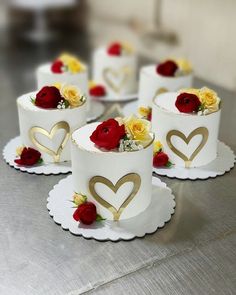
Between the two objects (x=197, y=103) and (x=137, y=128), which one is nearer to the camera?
(x=137, y=128)

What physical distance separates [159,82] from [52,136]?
0.34 metres

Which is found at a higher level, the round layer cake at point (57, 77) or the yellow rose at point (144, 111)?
the round layer cake at point (57, 77)

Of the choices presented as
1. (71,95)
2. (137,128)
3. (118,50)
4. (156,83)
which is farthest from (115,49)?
(137,128)

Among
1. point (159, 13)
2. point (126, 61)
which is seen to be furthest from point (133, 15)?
point (126, 61)

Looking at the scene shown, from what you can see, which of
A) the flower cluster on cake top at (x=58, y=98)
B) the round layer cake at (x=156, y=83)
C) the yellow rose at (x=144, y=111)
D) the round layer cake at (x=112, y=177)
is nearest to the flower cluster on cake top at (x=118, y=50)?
the round layer cake at (x=156, y=83)

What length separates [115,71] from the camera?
1273 mm

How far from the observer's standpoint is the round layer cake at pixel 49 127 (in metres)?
0.87

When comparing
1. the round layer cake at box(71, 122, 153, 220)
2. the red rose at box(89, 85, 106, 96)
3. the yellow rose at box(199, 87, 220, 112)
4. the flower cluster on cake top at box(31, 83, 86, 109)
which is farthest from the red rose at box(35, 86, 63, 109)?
the red rose at box(89, 85, 106, 96)

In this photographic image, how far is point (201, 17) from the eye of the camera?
58.3 inches

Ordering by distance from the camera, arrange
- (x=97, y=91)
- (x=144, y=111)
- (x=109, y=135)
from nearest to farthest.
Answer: (x=109, y=135), (x=144, y=111), (x=97, y=91)

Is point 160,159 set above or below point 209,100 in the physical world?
below

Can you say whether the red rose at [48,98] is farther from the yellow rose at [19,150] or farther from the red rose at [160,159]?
the red rose at [160,159]

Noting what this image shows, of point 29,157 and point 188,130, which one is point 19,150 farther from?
point 188,130

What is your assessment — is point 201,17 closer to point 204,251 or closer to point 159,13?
point 159,13
